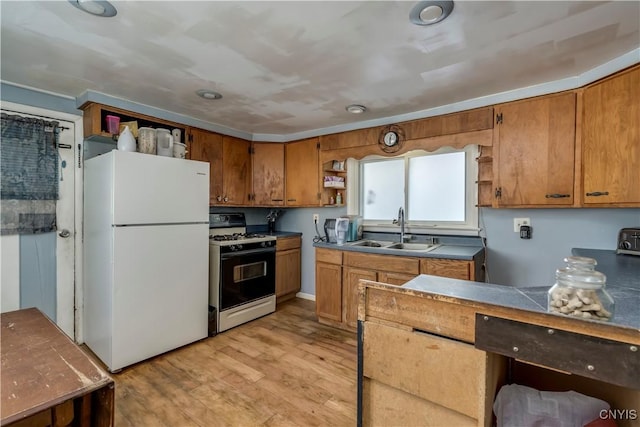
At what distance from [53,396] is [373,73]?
233 cm

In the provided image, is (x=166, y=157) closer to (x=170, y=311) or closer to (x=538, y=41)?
(x=170, y=311)

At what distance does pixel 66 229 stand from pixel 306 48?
2.58 metres

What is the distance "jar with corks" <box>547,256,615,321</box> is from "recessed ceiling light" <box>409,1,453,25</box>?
4.17 ft

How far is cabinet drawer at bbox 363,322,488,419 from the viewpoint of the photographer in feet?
3.22

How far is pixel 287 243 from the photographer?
3.87 meters

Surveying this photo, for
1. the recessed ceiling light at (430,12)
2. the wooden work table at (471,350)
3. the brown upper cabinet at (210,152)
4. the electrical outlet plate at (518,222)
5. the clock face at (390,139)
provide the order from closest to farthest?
the wooden work table at (471,350) → the recessed ceiling light at (430,12) → the electrical outlet plate at (518,222) → the clock face at (390,139) → the brown upper cabinet at (210,152)

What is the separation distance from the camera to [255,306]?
3324 millimetres

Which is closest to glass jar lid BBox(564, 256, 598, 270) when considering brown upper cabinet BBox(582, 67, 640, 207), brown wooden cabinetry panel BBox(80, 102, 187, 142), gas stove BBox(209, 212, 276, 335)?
brown upper cabinet BBox(582, 67, 640, 207)

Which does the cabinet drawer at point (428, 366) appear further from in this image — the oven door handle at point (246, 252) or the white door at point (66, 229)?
the white door at point (66, 229)

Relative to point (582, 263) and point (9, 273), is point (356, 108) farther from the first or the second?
point (9, 273)

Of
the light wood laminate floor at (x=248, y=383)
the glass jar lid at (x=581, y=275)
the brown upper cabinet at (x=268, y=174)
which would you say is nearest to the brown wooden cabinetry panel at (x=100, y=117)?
the brown upper cabinet at (x=268, y=174)

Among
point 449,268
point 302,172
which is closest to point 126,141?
point 302,172

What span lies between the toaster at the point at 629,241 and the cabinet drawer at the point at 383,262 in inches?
55.0

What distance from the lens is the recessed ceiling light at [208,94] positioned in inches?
97.7
